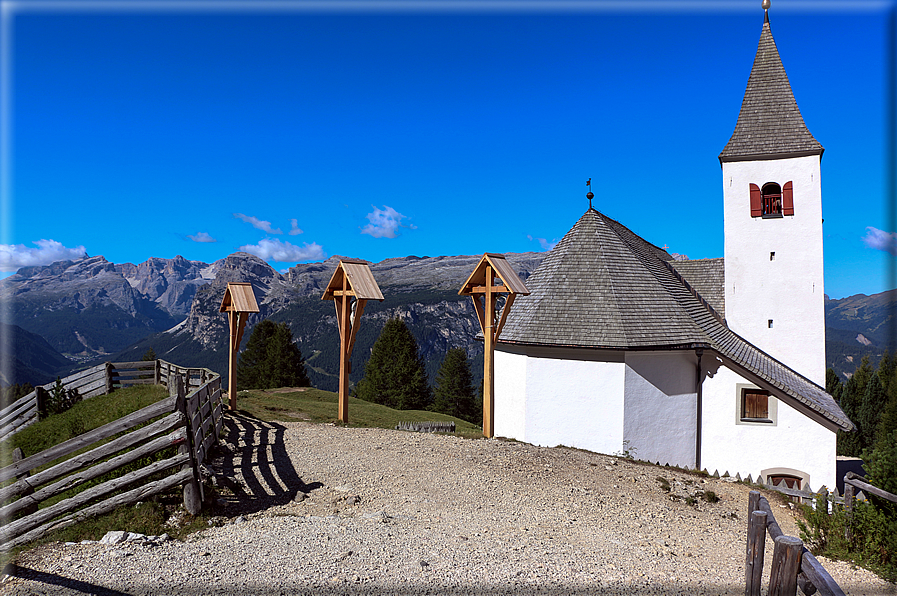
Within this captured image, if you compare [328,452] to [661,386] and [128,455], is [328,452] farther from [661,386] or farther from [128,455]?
[661,386]

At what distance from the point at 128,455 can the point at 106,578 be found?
7.07ft

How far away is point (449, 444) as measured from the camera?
1484 cm

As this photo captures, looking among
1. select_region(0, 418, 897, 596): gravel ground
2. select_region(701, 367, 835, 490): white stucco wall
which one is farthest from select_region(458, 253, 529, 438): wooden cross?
select_region(701, 367, 835, 490): white stucco wall

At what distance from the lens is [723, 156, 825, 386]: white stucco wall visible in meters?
21.6

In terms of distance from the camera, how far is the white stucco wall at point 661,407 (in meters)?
17.0

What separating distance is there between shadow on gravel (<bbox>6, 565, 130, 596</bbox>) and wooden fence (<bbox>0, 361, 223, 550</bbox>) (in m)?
0.91

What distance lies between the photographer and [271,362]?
181 feet

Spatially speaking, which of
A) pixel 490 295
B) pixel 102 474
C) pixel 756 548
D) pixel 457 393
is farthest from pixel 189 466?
pixel 457 393

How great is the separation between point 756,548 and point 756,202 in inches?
822

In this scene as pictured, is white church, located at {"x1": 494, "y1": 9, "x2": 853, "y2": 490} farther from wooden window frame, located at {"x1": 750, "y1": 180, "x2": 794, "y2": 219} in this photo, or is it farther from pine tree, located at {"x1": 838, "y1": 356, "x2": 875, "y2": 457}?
pine tree, located at {"x1": 838, "y1": 356, "x2": 875, "y2": 457}

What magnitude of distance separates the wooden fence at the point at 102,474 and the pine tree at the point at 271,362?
47.3 meters

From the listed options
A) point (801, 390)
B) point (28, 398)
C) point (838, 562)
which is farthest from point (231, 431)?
point (801, 390)

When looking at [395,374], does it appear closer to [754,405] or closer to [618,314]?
[618,314]

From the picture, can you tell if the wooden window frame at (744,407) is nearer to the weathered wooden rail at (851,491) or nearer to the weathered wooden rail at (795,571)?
the weathered wooden rail at (851,491)
